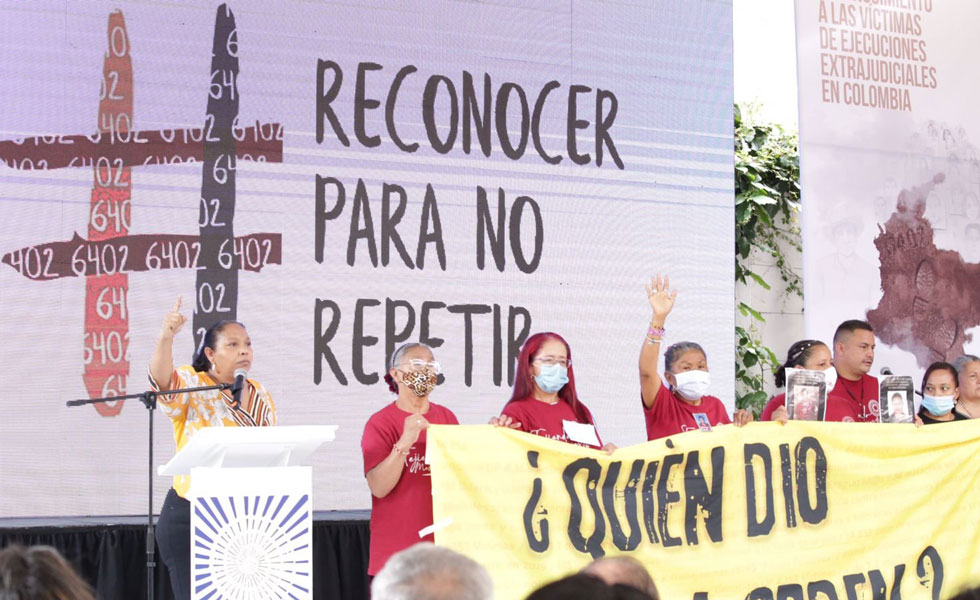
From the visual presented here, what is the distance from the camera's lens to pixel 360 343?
217 inches

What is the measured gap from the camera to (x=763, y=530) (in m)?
4.15

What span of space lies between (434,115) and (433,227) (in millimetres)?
548

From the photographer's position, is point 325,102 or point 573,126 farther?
point 573,126

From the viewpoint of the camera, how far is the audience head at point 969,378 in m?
5.11

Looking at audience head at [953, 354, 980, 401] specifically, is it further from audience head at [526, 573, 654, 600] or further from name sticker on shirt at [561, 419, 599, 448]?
audience head at [526, 573, 654, 600]

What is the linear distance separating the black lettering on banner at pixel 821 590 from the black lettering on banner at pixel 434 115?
8.83 ft

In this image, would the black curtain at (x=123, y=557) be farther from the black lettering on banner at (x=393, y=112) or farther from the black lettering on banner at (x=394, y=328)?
the black lettering on banner at (x=393, y=112)

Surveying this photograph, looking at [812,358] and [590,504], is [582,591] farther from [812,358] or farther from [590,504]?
[812,358]

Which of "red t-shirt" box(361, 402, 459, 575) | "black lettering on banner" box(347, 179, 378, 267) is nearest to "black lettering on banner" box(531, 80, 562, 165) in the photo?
"black lettering on banner" box(347, 179, 378, 267)

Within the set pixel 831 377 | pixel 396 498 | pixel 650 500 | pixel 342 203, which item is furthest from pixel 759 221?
pixel 396 498

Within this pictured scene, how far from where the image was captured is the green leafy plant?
7.13 m

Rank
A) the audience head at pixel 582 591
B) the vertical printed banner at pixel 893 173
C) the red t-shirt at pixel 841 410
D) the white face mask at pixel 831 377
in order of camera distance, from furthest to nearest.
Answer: the vertical printed banner at pixel 893 173 → the red t-shirt at pixel 841 410 → the white face mask at pixel 831 377 → the audience head at pixel 582 591

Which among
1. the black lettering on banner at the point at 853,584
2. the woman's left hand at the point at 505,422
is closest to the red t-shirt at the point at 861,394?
the black lettering on banner at the point at 853,584

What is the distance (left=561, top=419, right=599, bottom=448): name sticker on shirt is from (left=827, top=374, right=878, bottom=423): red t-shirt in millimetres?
1279
